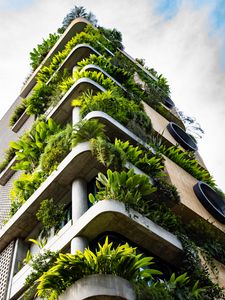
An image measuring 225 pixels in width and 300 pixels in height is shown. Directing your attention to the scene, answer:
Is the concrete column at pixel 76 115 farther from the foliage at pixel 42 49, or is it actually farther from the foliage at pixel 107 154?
the foliage at pixel 42 49

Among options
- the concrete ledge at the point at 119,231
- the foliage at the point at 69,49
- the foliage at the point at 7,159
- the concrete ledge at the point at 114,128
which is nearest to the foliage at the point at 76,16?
the foliage at the point at 69,49

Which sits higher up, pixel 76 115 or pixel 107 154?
pixel 76 115

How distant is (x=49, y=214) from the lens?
938 centimetres

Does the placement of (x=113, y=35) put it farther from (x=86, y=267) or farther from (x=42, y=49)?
(x=86, y=267)

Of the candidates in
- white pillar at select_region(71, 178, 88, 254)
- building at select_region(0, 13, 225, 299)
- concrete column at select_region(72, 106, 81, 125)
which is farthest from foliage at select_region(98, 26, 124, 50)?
white pillar at select_region(71, 178, 88, 254)

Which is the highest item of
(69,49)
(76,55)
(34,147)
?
(69,49)

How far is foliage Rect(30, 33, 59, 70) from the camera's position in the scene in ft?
71.7

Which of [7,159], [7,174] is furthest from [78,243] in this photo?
[7,159]

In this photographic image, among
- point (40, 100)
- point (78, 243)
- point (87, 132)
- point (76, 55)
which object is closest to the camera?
point (78, 243)

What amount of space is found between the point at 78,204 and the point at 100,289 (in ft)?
9.11

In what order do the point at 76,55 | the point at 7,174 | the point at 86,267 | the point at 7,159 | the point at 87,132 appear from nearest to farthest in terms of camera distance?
the point at 86,267 < the point at 87,132 < the point at 7,174 < the point at 7,159 < the point at 76,55

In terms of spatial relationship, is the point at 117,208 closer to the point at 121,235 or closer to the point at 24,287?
the point at 121,235

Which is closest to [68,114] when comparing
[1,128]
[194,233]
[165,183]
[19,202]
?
[19,202]

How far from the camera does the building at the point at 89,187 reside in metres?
7.98
